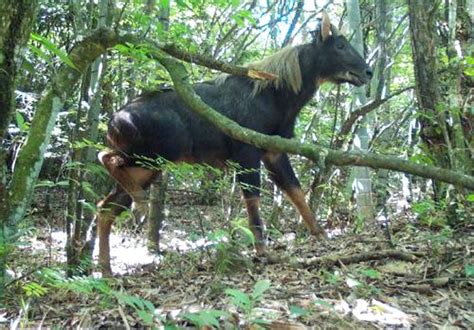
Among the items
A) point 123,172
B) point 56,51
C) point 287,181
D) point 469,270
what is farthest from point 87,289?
point 287,181

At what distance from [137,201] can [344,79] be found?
9.45 ft

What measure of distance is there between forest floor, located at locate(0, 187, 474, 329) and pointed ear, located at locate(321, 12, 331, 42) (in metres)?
2.63

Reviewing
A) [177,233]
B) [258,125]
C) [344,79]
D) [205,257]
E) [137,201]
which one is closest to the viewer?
[205,257]

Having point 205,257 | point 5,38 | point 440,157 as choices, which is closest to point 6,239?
point 5,38

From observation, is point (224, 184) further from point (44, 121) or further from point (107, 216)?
point (107, 216)

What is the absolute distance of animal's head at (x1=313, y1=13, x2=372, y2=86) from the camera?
21.4 ft

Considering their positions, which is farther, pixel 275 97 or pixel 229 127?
pixel 275 97

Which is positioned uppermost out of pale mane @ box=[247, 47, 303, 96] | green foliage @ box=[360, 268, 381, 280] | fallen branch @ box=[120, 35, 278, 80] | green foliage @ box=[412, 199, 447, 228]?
pale mane @ box=[247, 47, 303, 96]

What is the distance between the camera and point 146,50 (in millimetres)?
3465

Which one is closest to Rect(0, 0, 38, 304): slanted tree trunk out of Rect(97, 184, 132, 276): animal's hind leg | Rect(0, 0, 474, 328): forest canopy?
Rect(0, 0, 474, 328): forest canopy

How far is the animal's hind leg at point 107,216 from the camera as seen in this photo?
510 centimetres

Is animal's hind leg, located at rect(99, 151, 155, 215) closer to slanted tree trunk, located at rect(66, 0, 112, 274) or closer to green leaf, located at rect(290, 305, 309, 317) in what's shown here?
slanted tree trunk, located at rect(66, 0, 112, 274)

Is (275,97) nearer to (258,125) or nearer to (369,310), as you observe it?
(258,125)

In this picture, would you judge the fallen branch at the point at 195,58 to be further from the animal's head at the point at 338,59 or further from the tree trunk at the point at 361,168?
the tree trunk at the point at 361,168
